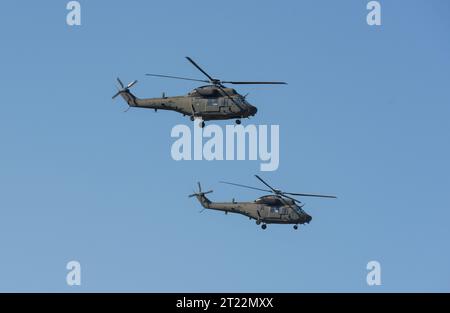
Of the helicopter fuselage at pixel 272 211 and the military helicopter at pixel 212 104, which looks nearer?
the military helicopter at pixel 212 104

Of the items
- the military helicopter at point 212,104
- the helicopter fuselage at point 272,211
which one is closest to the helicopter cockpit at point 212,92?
the military helicopter at point 212,104

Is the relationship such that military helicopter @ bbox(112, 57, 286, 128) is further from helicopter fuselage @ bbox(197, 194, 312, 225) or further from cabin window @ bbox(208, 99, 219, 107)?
helicopter fuselage @ bbox(197, 194, 312, 225)

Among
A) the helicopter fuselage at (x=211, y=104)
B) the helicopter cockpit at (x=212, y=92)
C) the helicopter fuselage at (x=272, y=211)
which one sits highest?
the helicopter cockpit at (x=212, y=92)

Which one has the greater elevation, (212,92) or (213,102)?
(212,92)

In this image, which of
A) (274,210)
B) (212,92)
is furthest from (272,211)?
(212,92)

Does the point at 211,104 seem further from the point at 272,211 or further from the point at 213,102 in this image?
the point at 272,211

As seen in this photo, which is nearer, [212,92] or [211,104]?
[211,104]

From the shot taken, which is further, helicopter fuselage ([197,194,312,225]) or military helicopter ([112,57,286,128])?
helicopter fuselage ([197,194,312,225])

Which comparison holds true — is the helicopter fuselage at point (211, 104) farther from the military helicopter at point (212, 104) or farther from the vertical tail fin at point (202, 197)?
the vertical tail fin at point (202, 197)

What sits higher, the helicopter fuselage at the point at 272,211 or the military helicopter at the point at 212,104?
the military helicopter at the point at 212,104

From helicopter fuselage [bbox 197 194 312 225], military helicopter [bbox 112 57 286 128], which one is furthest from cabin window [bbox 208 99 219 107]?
helicopter fuselage [bbox 197 194 312 225]
